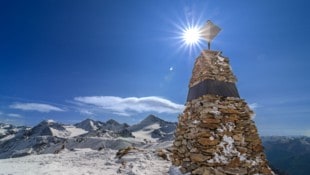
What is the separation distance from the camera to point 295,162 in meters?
134

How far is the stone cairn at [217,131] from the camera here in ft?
23.3

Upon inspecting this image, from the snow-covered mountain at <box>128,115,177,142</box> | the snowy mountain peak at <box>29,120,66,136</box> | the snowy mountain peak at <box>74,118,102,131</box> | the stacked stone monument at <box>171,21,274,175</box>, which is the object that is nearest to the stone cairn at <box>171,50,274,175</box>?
the stacked stone monument at <box>171,21,274,175</box>

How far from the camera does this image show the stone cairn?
7098mm

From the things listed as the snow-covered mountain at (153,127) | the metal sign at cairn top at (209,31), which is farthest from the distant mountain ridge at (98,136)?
the metal sign at cairn top at (209,31)

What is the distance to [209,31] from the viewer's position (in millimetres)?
9305

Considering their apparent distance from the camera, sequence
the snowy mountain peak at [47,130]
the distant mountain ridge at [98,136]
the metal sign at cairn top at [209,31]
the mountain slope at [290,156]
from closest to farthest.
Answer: the metal sign at cairn top at [209,31], the distant mountain ridge at [98,136], the snowy mountain peak at [47,130], the mountain slope at [290,156]

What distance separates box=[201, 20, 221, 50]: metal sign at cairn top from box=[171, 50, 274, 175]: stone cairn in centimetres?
93

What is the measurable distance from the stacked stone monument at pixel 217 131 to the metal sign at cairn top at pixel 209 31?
922 millimetres

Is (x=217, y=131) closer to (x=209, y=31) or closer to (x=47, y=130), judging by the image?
(x=209, y=31)

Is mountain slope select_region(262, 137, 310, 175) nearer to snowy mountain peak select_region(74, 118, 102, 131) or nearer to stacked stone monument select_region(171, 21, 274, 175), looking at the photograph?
snowy mountain peak select_region(74, 118, 102, 131)

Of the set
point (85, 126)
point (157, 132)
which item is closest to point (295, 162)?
point (157, 132)

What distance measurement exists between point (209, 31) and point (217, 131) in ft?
13.4

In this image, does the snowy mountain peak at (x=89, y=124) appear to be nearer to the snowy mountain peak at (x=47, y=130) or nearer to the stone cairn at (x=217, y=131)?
the snowy mountain peak at (x=47, y=130)

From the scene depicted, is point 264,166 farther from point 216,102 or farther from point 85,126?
point 85,126
